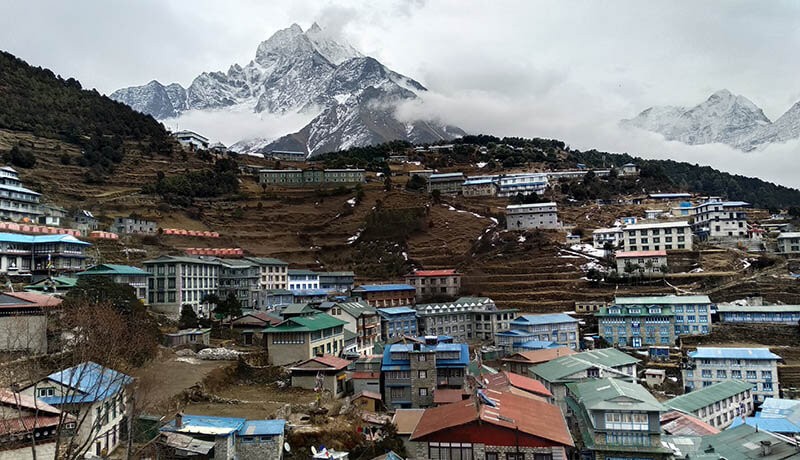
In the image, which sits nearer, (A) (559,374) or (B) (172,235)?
(A) (559,374)

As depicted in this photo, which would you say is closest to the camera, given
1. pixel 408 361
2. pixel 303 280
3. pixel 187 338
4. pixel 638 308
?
pixel 408 361

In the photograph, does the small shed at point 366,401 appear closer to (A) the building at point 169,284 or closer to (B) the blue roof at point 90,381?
(B) the blue roof at point 90,381

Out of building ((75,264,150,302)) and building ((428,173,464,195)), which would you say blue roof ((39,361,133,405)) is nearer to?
building ((75,264,150,302))

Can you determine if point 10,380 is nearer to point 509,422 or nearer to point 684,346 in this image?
point 509,422

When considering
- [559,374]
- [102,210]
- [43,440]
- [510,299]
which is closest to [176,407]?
[43,440]

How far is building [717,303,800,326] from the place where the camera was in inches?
1833

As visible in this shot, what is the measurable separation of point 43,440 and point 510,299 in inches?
1812

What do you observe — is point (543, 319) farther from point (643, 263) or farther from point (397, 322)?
point (643, 263)

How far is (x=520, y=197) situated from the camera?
86.6 meters

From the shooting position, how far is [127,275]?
41.8 meters

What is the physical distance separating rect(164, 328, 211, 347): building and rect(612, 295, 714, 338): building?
35470mm

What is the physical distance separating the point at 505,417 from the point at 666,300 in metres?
35.2

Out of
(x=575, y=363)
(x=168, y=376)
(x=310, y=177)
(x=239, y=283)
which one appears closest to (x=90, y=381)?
(x=168, y=376)

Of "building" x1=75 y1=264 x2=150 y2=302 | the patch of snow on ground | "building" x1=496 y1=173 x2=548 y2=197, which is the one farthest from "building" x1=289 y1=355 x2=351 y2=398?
"building" x1=496 y1=173 x2=548 y2=197
